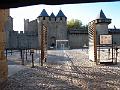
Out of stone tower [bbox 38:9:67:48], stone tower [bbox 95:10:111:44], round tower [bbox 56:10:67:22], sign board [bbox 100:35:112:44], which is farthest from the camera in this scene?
round tower [bbox 56:10:67:22]

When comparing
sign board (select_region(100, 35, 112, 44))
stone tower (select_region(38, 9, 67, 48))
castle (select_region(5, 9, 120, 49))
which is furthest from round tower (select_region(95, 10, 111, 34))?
sign board (select_region(100, 35, 112, 44))

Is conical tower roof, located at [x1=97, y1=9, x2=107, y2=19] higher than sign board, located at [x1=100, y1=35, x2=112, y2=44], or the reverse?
conical tower roof, located at [x1=97, y1=9, x2=107, y2=19]

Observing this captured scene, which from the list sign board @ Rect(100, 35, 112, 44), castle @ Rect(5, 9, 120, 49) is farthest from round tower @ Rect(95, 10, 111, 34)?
sign board @ Rect(100, 35, 112, 44)

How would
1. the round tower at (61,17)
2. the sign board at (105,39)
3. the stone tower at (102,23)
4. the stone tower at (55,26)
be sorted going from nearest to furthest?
the sign board at (105,39), the stone tower at (102,23), the stone tower at (55,26), the round tower at (61,17)

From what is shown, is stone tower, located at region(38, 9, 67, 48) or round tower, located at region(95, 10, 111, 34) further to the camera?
stone tower, located at region(38, 9, 67, 48)

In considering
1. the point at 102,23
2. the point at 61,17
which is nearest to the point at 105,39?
the point at 102,23

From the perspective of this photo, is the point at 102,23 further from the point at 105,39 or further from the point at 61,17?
the point at 105,39

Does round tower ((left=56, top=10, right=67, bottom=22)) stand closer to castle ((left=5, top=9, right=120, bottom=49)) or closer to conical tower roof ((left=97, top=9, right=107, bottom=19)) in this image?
castle ((left=5, top=9, right=120, bottom=49))

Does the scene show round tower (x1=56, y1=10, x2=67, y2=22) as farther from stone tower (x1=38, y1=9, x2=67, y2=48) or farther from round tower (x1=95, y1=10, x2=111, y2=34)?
round tower (x1=95, y1=10, x2=111, y2=34)

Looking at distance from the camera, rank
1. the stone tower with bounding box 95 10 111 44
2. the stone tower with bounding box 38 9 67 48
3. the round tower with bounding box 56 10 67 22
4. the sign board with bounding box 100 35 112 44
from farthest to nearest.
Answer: the round tower with bounding box 56 10 67 22, the stone tower with bounding box 38 9 67 48, the stone tower with bounding box 95 10 111 44, the sign board with bounding box 100 35 112 44

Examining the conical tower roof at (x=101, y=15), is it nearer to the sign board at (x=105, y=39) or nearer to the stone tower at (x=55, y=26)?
the stone tower at (x=55, y=26)

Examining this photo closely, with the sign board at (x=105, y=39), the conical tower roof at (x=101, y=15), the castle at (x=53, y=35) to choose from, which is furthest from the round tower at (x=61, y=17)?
the sign board at (x=105, y=39)

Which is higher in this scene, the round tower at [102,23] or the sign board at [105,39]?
the round tower at [102,23]

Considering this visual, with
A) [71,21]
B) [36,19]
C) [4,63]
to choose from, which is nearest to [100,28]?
[36,19]
